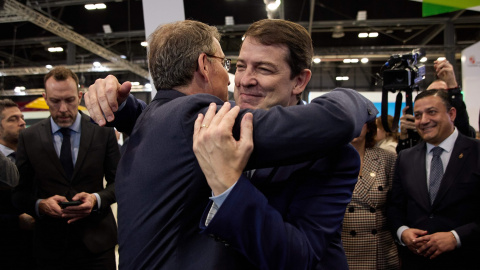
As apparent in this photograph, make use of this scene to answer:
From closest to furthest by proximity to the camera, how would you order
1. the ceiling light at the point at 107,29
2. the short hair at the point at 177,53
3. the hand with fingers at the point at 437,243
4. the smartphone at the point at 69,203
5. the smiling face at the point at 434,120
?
1. the short hair at the point at 177,53
2. the smartphone at the point at 69,203
3. the hand with fingers at the point at 437,243
4. the smiling face at the point at 434,120
5. the ceiling light at the point at 107,29

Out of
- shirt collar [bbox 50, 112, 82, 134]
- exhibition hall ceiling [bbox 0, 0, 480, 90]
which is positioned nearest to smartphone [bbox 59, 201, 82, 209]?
shirt collar [bbox 50, 112, 82, 134]

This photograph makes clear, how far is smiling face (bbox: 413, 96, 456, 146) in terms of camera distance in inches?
114

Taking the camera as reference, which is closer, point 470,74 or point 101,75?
point 470,74

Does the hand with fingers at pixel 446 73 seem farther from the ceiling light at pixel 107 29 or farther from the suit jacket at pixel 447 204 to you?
the ceiling light at pixel 107 29

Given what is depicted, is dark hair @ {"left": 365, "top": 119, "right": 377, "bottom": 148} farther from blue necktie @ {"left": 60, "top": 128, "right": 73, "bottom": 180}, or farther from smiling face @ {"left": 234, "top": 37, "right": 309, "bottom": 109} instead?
blue necktie @ {"left": 60, "top": 128, "right": 73, "bottom": 180}

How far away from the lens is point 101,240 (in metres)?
2.72

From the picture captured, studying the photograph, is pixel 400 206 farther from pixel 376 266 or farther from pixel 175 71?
pixel 175 71

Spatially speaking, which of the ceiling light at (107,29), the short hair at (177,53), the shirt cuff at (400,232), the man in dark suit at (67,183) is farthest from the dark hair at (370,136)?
the ceiling light at (107,29)

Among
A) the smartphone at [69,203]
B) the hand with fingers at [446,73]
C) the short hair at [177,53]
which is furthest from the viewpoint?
the hand with fingers at [446,73]

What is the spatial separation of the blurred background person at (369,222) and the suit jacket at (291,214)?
4.83 feet

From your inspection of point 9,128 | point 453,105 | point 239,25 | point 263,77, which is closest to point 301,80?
point 263,77

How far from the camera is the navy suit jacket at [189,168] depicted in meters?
1.00

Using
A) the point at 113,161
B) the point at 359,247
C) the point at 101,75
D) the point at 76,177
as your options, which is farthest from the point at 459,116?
the point at 101,75

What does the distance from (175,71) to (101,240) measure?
181cm
